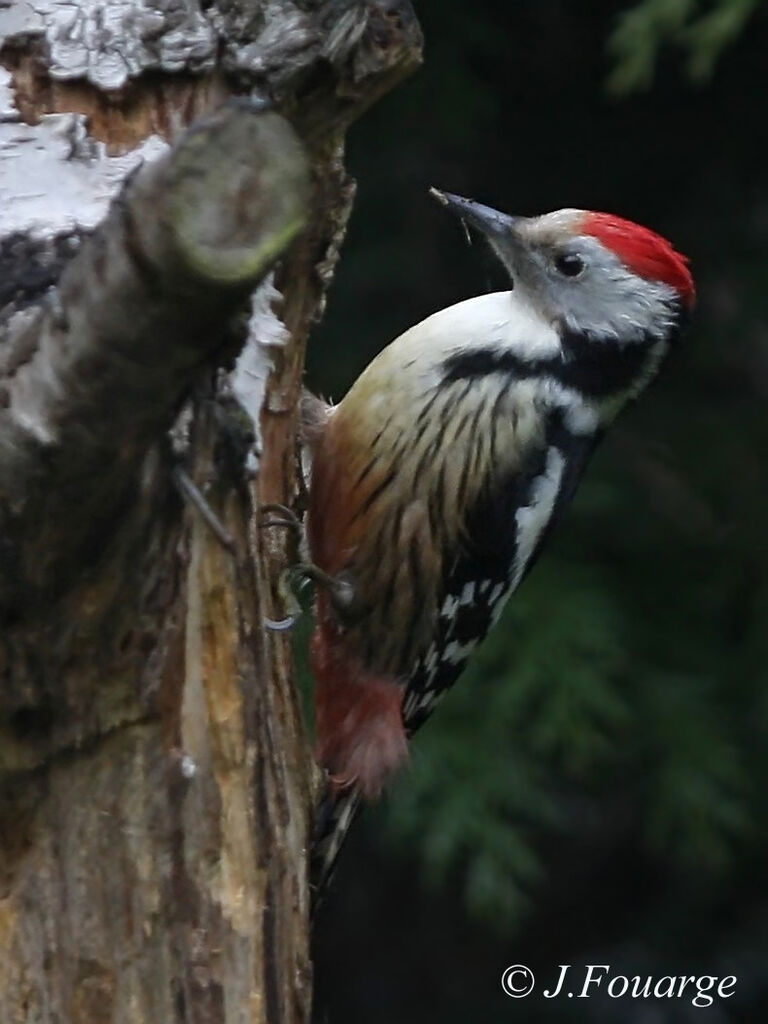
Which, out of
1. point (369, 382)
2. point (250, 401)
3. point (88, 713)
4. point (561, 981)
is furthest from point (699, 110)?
point (88, 713)

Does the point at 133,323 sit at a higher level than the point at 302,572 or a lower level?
higher

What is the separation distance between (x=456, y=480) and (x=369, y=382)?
210 mm

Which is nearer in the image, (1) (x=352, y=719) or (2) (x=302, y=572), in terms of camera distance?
(2) (x=302, y=572)

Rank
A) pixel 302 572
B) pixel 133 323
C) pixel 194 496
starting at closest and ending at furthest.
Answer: pixel 133 323
pixel 194 496
pixel 302 572

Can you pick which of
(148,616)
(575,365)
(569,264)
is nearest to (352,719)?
(575,365)

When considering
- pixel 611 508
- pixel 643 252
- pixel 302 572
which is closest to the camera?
pixel 302 572

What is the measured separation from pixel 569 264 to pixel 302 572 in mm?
688

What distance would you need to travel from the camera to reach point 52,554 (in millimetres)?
1729

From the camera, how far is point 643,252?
2.91 m

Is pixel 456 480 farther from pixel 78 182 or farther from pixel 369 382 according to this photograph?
pixel 78 182

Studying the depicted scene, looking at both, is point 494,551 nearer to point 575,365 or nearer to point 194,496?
point 575,365

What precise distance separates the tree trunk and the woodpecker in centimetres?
56

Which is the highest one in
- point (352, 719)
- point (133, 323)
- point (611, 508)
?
point (133, 323)

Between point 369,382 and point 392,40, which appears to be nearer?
point 392,40
